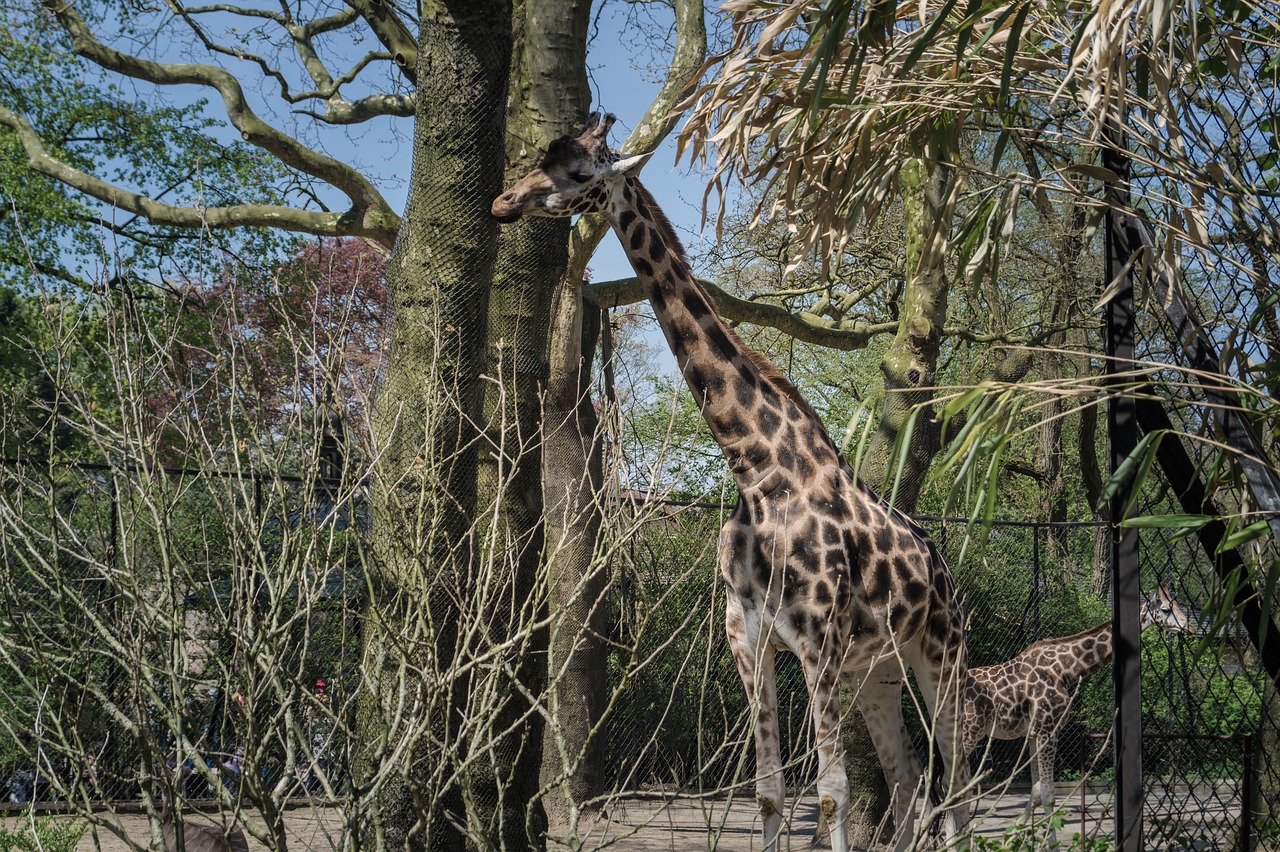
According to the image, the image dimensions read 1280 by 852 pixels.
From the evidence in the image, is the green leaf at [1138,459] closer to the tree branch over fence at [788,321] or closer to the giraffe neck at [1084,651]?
the giraffe neck at [1084,651]

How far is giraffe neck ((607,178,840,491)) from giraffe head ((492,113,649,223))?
0.45 feet

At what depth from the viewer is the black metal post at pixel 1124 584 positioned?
133 inches

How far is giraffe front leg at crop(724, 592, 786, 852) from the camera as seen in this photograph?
12.9 feet

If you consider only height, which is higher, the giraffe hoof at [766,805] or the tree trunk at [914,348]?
the tree trunk at [914,348]

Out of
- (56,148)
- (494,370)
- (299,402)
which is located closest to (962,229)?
(494,370)

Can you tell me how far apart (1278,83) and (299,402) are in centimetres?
382

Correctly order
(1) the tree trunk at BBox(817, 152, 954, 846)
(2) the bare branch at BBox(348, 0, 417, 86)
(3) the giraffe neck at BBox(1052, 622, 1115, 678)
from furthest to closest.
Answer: (2) the bare branch at BBox(348, 0, 417, 86)
(1) the tree trunk at BBox(817, 152, 954, 846)
(3) the giraffe neck at BBox(1052, 622, 1115, 678)

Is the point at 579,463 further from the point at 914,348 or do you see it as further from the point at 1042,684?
the point at 1042,684

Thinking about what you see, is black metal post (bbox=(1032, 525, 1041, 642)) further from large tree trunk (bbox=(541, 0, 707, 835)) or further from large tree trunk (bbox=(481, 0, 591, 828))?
large tree trunk (bbox=(481, 0, 591, 828))

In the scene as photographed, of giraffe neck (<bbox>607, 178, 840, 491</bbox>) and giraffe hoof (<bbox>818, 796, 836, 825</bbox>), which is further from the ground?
giraffe neck (<bbox>607, 178, 840, 491</bbox>)

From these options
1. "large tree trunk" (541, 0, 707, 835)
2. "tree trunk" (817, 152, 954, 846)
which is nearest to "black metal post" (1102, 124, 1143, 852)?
"large tree trunk" (541, 0, 707, 835)

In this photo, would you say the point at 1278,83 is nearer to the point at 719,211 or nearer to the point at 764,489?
the point at 719,211

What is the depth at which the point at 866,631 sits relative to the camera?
4.42 meters

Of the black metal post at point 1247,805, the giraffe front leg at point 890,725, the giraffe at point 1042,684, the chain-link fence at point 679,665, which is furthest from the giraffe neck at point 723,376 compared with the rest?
the giraffe at point 1042,684
